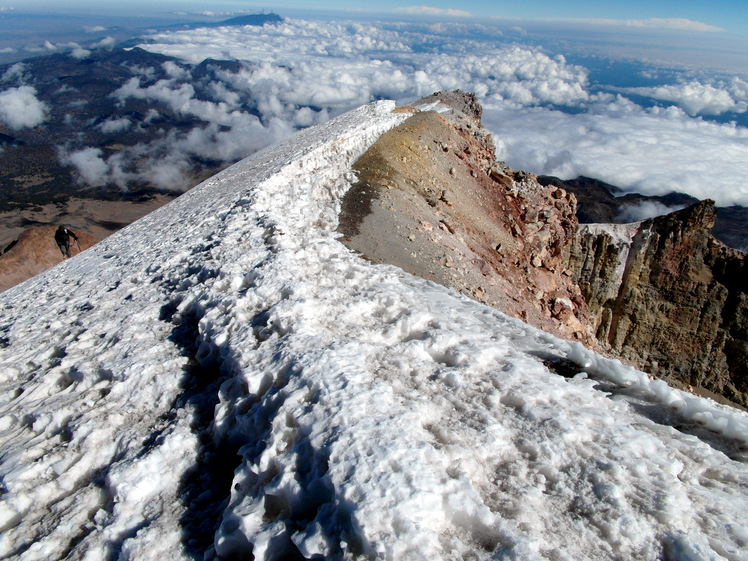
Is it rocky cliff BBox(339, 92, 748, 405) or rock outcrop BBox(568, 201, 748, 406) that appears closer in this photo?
rocky cliff BBox(339, 92, 748, 405)

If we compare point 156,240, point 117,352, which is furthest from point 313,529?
point 156,240

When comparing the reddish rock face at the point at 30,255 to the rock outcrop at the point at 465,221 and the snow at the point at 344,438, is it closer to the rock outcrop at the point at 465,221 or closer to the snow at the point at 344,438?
the rock outcrop at the point at 465,221

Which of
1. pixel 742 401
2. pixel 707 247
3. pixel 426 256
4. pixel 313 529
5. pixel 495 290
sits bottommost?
pixel 742 401

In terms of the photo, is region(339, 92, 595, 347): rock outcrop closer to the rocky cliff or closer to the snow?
→ the rocky cliff

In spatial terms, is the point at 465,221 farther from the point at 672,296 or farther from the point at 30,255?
the point at 30,255

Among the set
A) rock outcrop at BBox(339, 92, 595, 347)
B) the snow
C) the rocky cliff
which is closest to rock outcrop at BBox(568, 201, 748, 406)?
the rocky cliff

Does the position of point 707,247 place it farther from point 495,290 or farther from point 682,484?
point 682,484

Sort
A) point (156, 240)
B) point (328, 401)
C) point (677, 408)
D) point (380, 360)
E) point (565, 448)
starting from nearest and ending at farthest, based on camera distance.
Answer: point (565, 448) → point (328, 401) → point (677, 408) → point (380, 360) → point (156, 240)
